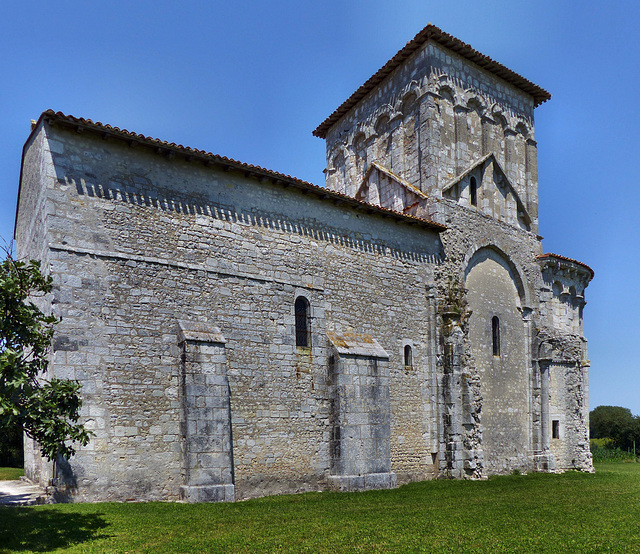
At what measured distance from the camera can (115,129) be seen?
12.0 meters

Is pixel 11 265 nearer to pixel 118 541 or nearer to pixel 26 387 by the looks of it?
pixel 26 387

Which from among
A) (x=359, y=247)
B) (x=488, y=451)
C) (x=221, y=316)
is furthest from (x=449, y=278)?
(x=221, y=316)

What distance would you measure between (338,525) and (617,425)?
→ 5109 centimetres

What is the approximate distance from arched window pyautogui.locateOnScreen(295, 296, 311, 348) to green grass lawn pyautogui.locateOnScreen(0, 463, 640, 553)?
12.3ft

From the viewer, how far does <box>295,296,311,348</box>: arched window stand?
14636mm

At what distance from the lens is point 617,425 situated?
5206 cm

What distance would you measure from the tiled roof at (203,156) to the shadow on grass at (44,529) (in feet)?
24.4

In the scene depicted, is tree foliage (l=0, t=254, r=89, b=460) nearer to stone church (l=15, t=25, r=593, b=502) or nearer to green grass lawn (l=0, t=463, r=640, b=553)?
green grass lawn (l=0, t=463, r=640, b=553)

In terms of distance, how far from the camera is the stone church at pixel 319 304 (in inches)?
456

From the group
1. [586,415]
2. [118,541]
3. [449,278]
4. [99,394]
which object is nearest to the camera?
[118,541]

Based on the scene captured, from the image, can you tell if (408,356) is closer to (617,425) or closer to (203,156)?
(203,156)

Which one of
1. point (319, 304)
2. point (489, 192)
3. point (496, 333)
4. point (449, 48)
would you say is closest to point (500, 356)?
point (496, 333)

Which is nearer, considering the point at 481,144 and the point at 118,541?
the point at 118,541

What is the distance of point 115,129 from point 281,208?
181 inches
